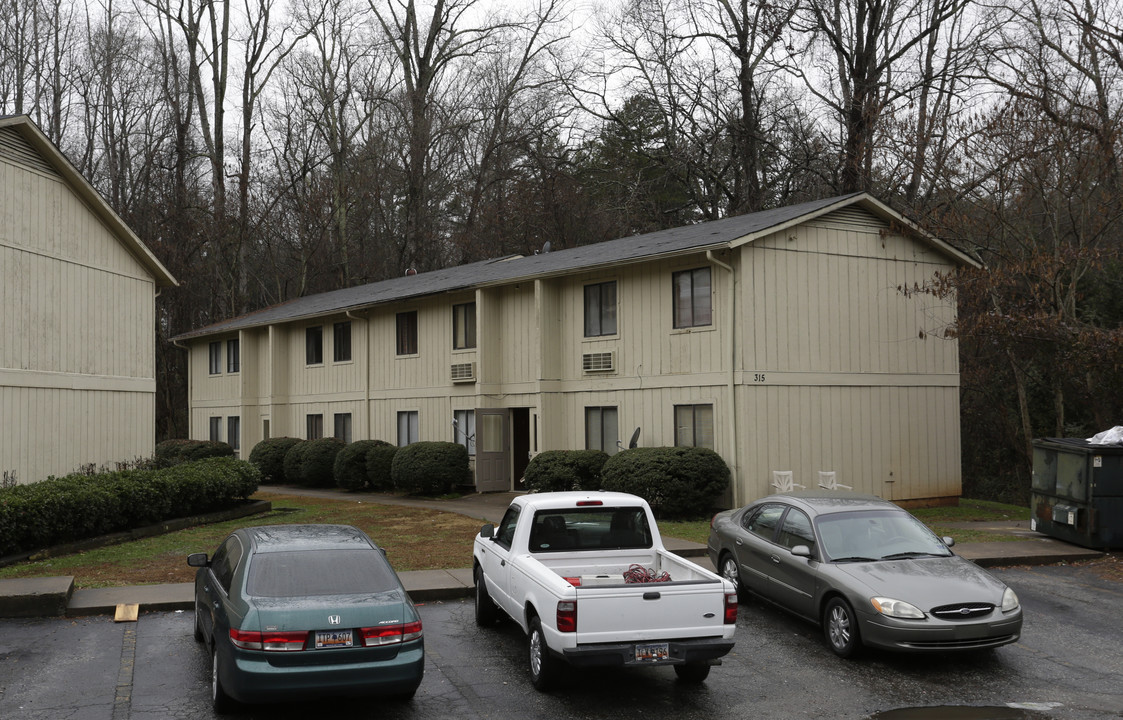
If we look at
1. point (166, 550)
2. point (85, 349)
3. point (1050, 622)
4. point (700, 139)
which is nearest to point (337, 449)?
point (85, 349)

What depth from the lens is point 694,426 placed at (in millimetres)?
20906

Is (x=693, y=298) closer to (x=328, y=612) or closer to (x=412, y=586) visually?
(x=412, y=586)

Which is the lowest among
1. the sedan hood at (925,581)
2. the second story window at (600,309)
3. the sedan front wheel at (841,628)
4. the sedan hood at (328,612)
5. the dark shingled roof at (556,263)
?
the sedan front wheel at (841,628)

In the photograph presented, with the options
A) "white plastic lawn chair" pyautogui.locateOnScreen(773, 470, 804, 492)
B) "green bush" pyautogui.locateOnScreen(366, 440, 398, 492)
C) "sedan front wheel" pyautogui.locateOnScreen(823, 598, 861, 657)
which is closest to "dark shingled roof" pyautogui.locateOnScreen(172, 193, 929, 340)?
"green bush" pyautogui.locateOnScreen(366, 440, 398, 492)

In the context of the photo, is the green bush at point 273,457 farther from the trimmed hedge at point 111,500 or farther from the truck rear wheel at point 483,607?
the truck rear wheel at point 483,607

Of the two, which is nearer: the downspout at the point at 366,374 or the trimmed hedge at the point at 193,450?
the downspout at the point at 366,374

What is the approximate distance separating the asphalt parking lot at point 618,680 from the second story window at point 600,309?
1256 centimetres

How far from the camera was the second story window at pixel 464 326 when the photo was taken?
26.5m

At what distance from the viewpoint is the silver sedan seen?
9.18 meters

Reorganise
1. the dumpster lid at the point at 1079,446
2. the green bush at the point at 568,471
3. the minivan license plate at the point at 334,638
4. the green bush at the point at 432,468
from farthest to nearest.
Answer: the green bush at the point at 432,468 < the green bush at the point at 568,471 < the dumpster lid at the point at 1079,446 < the minivan license plate at the point at 334,638

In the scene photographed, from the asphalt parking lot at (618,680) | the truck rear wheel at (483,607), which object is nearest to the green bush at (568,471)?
the asphalt parking lot at (618,680)

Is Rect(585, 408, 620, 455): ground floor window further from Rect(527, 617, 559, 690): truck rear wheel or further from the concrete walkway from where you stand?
Rect(527, 617, 559, 690): truck rear wheel

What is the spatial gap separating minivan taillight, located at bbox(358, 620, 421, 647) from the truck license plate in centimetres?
183

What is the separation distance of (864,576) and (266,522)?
12753mm
